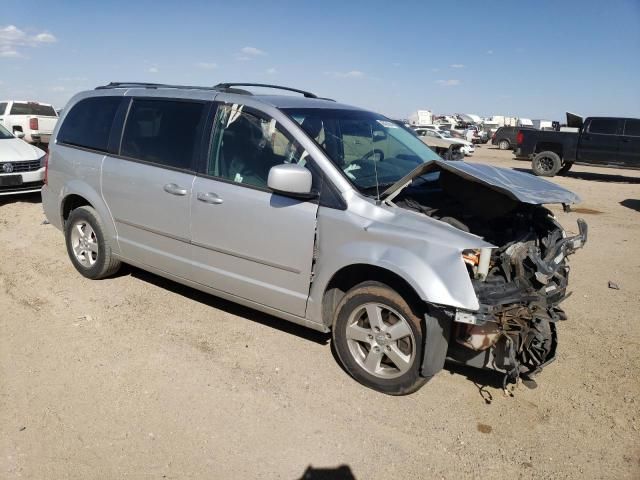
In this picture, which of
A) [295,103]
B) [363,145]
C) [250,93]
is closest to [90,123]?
[250,93]

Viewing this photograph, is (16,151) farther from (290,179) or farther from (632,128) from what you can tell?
(632,128)

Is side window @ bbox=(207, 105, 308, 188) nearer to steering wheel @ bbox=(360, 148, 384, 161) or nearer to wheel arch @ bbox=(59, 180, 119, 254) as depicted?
steering wheel @ bbox=(360, 148, 384, 161)

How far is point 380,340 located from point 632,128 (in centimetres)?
1678

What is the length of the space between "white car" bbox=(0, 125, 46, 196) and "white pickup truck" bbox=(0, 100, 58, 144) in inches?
328

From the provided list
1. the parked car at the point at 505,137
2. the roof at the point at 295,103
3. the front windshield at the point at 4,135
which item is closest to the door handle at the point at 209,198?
the roof at the point at 295,103

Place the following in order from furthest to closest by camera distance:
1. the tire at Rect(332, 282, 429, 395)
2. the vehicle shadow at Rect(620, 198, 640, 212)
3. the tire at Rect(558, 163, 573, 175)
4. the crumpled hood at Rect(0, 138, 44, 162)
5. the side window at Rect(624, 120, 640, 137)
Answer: the tire at Rect(558, 163, 573, 175), the side window at Rect(624, 120, 640, 137), the vehicle shadow at Rect(620, 198, 640, 212), the crumpled hood at Rect(0, 138, 44, 162), the tire at Rect(332, 282, 429, 395)

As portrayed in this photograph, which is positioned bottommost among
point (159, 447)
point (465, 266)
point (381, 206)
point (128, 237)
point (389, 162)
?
point (159, 447)

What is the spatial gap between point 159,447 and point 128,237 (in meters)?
2.38

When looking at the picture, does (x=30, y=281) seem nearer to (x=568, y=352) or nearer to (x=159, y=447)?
(x=159, y=447)

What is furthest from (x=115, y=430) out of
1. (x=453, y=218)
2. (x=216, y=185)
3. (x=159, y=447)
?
(x=453, y=218)

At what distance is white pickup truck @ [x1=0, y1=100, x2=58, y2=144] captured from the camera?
55.6ft

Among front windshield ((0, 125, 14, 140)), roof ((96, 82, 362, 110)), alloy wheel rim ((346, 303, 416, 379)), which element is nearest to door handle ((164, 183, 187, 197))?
roof ((96, 82, 362, 110))

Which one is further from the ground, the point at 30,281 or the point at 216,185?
the point at 216,185

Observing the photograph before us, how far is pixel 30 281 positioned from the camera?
5324 millimetres
